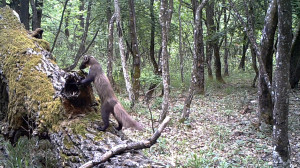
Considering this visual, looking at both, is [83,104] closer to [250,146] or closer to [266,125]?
[250,146]

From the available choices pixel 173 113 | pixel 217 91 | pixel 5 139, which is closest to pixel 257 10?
pixel 217 91

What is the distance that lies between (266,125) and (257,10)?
775 centimetres

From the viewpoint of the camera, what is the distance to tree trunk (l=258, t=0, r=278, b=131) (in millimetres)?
7428

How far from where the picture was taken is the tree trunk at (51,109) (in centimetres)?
359

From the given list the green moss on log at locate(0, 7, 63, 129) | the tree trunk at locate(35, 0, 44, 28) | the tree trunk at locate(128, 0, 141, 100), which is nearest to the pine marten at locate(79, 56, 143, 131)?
the green moss on log at locate(0, 7, 63, 129)

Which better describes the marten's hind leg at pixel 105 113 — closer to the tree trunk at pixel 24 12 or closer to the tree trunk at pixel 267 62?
the tree trunk at pixel 267 62

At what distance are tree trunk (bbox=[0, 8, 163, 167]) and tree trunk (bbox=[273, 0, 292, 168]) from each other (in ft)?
11.3

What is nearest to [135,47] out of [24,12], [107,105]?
[24,12]

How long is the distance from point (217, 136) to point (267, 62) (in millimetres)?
2760

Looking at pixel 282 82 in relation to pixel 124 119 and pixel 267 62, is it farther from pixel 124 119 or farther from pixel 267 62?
pixel 124 119

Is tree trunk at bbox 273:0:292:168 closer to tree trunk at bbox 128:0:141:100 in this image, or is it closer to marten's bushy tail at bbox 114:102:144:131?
marten's bushy tail at bbox 114:102:144:131

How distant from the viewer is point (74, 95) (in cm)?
425

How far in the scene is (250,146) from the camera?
24.1 feet

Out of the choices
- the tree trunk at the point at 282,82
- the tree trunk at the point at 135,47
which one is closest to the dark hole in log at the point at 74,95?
the tree trunk at the point at 282,82
